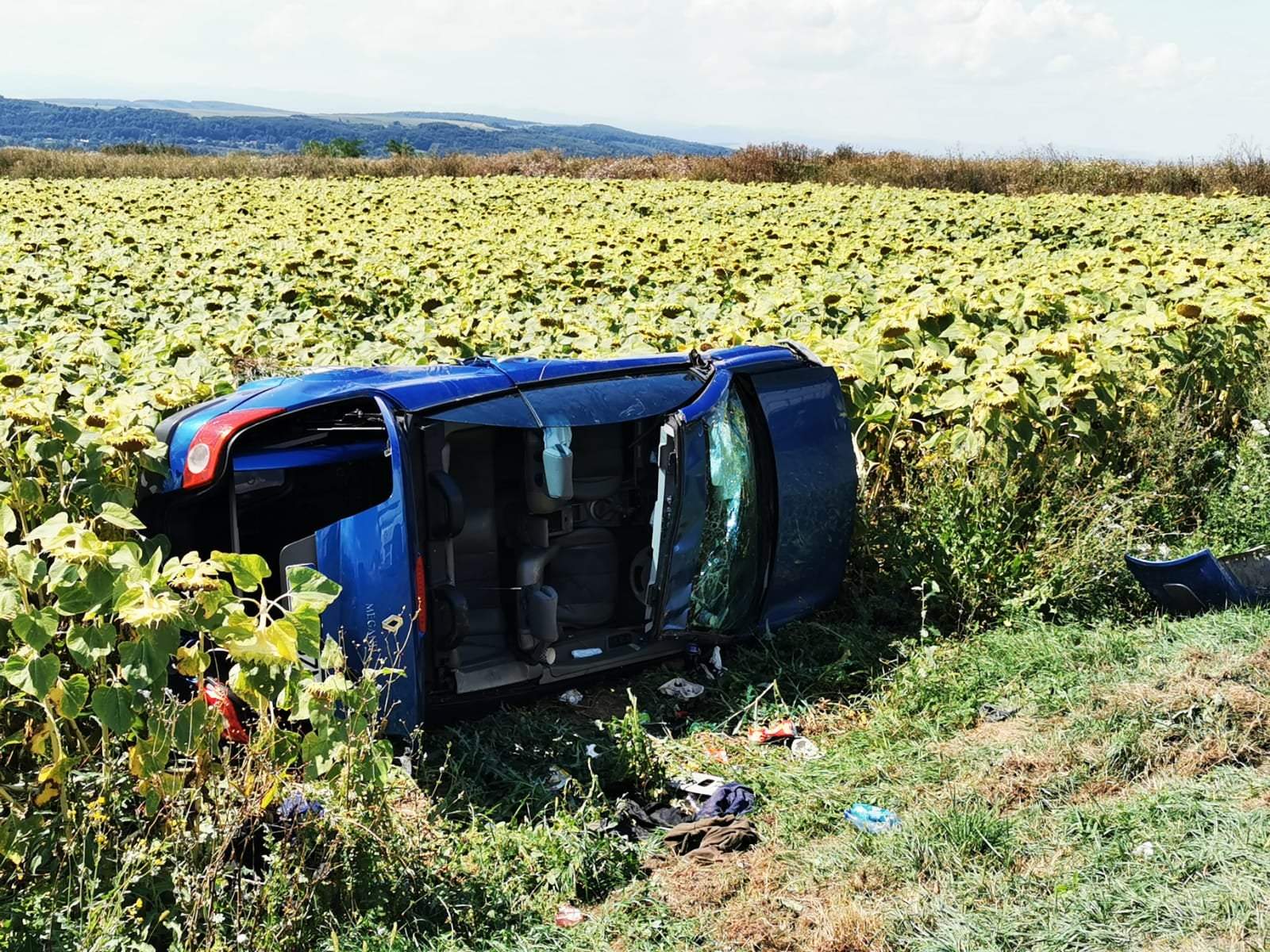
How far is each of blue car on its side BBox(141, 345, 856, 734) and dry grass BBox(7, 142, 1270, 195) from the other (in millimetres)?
34127

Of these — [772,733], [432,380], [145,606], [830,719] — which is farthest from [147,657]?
[830,719]

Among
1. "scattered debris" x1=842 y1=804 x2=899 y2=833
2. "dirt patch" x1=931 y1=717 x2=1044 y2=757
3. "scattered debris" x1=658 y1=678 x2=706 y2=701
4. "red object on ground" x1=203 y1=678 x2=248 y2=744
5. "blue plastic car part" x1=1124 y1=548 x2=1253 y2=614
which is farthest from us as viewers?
"blue plastic car part" x1=1124 y1=548 x2=1253 y2=614

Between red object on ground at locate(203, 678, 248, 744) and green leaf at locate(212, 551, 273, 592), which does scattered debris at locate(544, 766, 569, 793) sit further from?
green leaf at locate(212, 551, 273, 592)

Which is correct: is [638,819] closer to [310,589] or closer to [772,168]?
[310,589]

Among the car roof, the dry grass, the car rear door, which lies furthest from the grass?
the dry grass

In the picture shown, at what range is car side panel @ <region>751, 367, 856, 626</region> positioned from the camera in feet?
20.5

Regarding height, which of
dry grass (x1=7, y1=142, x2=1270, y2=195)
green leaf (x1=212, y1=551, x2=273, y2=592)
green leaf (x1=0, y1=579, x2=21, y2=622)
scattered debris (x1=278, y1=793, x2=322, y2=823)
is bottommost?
scattered debris (x1=278, y1=793, x2=322, y2=823)

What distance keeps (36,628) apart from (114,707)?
1.00 ft

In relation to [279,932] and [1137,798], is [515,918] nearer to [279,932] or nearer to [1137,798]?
[279,932]

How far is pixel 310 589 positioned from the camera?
3.52 m

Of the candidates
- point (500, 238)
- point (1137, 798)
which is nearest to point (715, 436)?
point (1137, 798)

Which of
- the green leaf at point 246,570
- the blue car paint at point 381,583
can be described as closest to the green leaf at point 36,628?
the green leaf at point 246,570

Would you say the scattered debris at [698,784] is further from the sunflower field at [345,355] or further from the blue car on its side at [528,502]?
the sunflower field at [345,355]

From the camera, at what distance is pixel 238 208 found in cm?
2338
